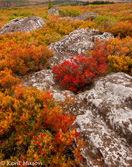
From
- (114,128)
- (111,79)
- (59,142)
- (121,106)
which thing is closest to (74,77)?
(111,79)

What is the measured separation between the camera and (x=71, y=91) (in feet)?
17.1

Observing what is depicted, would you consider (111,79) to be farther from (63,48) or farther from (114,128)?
(63,48)

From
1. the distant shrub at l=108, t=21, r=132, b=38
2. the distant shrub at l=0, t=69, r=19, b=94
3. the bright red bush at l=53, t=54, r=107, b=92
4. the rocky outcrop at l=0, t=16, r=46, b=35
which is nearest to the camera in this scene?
the distant shrub at l=0, t=69, r=19, b=94

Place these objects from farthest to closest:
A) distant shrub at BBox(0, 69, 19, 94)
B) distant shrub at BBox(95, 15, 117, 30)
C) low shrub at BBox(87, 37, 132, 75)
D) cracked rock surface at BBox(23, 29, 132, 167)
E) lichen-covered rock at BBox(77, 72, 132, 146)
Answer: distant shrub at BBox(95, 15, 117, 30) < low shrub at BBox(87, 37, 132, 75) < distant shrub at BBox(0, 69, 19, 94) < lichen-covered rock at BBox(77, 72, 132, 146) < cracked rock surface at BBox(23, 29, 132, 167)

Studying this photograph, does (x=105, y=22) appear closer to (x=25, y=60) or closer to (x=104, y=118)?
(x=25, y=60)

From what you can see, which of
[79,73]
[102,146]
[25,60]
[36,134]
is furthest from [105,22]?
[36,134]

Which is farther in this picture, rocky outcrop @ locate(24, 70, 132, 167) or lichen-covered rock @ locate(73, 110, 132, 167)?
rocky outcrop @ locate(24, 70, 132, 167)

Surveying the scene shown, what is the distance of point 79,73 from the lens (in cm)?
526

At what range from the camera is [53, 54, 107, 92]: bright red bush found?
205 inches

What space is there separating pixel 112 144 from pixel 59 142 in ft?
4.74

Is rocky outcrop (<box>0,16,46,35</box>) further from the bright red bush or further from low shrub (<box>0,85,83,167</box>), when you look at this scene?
low shrub (<box>0,85,83,167</box>)

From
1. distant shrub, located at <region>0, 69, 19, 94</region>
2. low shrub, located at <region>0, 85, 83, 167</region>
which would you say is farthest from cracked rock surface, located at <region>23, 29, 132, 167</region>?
distant shrub, located at <region>0, 69, 19, 94</region>

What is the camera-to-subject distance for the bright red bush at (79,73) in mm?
5203

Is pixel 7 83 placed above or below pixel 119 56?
below
